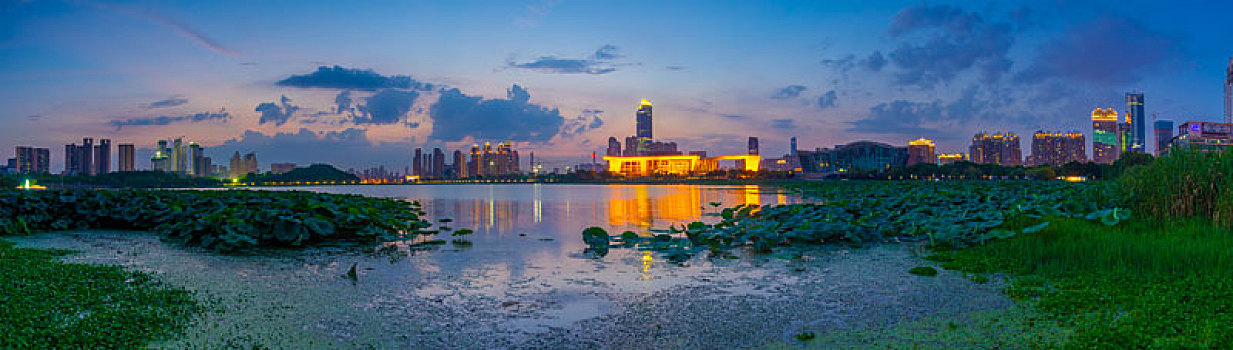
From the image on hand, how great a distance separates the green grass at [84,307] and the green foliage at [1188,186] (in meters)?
13.7

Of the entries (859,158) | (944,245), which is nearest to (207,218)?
(944,245)

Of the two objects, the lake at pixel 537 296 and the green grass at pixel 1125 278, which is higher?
the green grass at pixel 1125 278

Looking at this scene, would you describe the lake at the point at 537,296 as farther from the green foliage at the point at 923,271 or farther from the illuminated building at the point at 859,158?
the illuminated building at the point at 859,158

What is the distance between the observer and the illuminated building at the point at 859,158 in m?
159

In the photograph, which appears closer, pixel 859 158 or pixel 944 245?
pixel 944 245

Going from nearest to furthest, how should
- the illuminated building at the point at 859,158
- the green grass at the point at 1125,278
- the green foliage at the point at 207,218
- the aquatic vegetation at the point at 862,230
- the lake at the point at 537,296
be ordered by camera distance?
the green grass at the point at 1125,278 → the lake at the point at 537,296 → the aquatic vegetation at the point at 862,230 → the green foliage at the point at 207,218 → the illuminated building at the point at 859,158

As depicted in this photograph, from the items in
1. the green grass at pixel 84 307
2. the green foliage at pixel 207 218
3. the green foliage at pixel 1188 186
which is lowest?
the green grass at pixel 84 307

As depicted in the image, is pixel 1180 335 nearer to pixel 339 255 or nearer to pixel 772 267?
pixel 772 267

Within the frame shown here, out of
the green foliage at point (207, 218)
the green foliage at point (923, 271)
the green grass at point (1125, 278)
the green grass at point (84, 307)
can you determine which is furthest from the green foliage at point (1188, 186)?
the green foliage at point (207, 218)

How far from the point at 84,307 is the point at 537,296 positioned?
12.6 feet

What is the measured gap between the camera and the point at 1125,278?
20.6 ft

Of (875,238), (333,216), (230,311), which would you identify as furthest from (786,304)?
(333,216)

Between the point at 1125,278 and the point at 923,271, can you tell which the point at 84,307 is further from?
the point at 1125,278

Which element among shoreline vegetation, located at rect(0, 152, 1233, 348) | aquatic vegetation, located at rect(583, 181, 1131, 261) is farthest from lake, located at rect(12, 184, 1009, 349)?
aquatic vegetation, located at rect(583, 181, 1131, 261)
